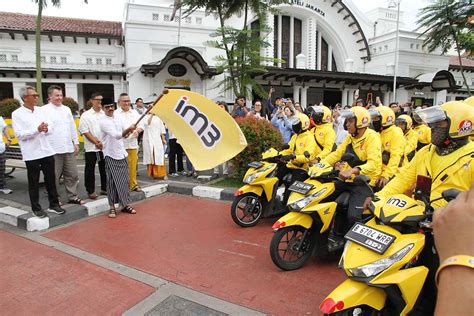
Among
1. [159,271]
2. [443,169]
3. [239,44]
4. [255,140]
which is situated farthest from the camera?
[239,44]

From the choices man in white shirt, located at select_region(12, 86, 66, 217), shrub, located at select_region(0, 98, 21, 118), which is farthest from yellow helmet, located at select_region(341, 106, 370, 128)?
shrub, located at select_region(0, 98, 21, 118)

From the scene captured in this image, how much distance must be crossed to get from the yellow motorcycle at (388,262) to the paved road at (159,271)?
0.83m

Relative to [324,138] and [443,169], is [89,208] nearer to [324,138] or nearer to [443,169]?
[324,138]

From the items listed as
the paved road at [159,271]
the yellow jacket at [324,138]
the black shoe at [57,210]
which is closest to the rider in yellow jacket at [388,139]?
the yellow jacket at [324,138]

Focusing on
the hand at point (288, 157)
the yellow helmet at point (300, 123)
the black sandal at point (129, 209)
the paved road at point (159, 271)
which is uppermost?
the yellow helmet at point (300, 123)

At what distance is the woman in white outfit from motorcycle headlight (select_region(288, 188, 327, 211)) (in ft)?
15.5

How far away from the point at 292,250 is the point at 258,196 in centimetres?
138

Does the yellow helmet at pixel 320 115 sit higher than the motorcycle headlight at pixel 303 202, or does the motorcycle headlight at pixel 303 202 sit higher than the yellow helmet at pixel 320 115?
the yellow helmet at pixel 320 115

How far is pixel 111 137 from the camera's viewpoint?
218 inches

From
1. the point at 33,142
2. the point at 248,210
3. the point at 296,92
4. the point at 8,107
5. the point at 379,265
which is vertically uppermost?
the point at 296,92

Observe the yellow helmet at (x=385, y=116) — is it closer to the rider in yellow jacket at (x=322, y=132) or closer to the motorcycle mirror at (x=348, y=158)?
the rider in yellow jacket at (x=322, y=132)

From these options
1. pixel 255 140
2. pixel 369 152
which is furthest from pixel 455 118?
pixel 255 140

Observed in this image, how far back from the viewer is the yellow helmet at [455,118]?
2.40 meters

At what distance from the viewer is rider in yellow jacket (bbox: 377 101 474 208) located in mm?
2410
